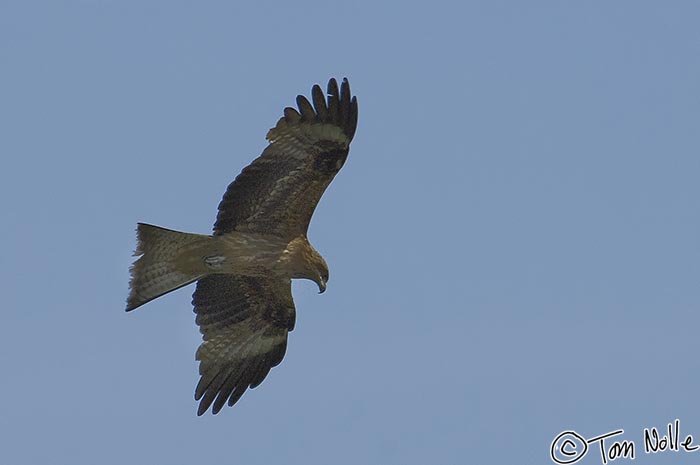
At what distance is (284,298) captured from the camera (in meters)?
14.5

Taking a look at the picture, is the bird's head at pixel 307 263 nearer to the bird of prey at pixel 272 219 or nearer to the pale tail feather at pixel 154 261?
the bird of prey at pixel 272 219

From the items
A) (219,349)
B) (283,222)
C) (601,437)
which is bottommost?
(601,437)

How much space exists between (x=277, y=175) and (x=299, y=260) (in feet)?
2.85

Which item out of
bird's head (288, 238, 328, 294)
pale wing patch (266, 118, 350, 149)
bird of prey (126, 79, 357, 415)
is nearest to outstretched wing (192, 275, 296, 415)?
bird of prey (126, 79, 357, 415)

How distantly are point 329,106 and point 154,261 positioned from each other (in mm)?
2292

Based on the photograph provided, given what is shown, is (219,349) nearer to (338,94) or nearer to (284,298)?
(284,298)

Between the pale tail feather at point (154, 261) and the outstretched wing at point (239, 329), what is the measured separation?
0.93 meters

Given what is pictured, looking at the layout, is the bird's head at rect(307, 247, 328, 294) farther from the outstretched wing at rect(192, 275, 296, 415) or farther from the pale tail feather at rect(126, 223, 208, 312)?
the pale tail feather at rect(126, 223, 208, 312)

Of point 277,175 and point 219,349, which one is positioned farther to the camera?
point 219,349

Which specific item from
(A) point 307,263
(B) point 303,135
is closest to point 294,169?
(B) point 303,135

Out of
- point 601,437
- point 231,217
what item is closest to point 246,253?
point 231,217

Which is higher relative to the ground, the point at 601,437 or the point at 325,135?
the point at 325,135

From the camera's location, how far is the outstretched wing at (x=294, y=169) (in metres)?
13.2

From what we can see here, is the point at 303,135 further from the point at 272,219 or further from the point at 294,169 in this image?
the point at 272,219
